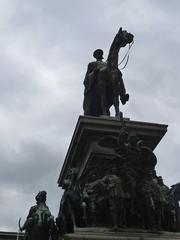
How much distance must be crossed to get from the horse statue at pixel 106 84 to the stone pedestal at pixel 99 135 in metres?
1.30

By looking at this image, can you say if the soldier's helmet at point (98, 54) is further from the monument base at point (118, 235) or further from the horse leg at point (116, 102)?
the monument base at point (118, 235)

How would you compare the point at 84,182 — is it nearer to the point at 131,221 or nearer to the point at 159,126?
the point at 131,221

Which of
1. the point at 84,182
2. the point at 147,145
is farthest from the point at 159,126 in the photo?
the point at 84,182

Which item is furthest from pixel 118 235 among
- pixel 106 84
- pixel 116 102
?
pixel 106 84

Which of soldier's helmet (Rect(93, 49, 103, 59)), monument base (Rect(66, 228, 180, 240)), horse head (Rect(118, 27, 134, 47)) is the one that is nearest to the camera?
monument base (Rect(66, 228, 180, 240))

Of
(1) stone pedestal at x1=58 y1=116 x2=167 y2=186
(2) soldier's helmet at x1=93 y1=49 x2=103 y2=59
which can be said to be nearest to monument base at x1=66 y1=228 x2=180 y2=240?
(1) stone pedestal at x1=58 y1=116 x2=167 y2=186

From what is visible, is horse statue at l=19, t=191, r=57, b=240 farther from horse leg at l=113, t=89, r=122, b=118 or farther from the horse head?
the horse head

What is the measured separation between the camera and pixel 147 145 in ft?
39.6

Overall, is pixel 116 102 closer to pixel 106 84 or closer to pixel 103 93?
pixel 103 93

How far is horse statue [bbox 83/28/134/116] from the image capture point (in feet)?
43.7

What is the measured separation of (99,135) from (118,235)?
7.56ft

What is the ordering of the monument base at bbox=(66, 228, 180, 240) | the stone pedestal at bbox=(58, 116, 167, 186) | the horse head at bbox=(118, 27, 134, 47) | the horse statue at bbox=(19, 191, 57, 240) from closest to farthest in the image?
the monument base at bbox=(66, 228, 180, 240) < the horse statue at bbox=(19, 191, 57, 240) < the stone pedestal at bbox=(58, 116, 167, 186) < the horse head at bbox=(118, 27, 134, 47)

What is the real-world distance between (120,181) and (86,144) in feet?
4.47

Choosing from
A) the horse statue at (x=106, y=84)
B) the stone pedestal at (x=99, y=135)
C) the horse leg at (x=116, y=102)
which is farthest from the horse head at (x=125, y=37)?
the stone pedestal at (x=99, y=135)
